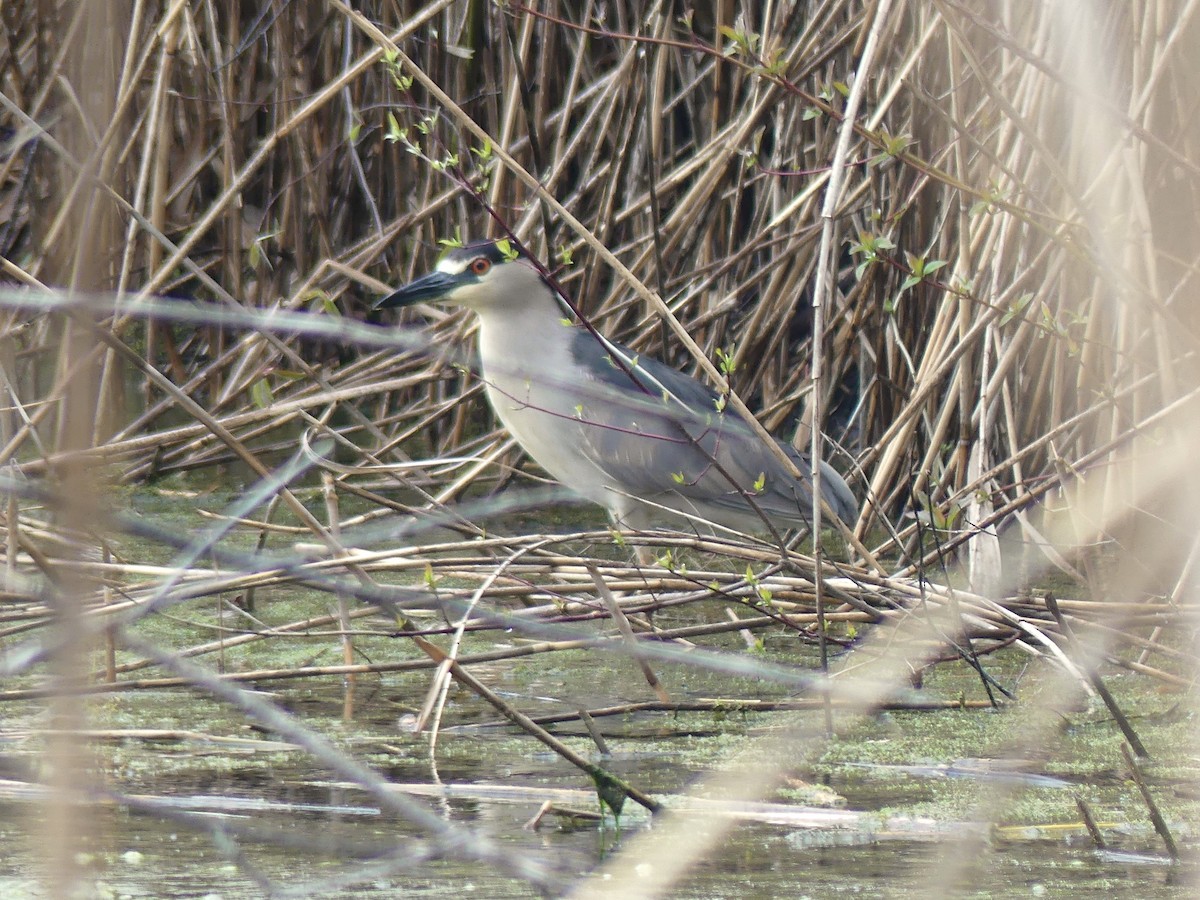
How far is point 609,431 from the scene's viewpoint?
3314 millimetres

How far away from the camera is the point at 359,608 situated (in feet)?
8.16

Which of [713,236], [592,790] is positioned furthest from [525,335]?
[592,790]

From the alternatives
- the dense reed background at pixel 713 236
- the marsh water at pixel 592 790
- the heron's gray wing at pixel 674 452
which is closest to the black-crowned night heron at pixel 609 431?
the heron's gray wing at pixel 674 452

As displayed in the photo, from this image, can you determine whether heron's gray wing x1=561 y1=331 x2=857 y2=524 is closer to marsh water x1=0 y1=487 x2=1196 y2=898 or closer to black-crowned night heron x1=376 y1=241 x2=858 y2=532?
black-crowned night heron x1=376 y1=241 x2=858 y2=532

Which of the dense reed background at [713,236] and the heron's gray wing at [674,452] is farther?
the heron's gray wing at [674,452]

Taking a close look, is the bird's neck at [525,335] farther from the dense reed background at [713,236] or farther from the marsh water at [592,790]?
the marsh water at [592,790]

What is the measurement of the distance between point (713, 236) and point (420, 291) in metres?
0.74

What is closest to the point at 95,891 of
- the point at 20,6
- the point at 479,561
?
the point at 479,561

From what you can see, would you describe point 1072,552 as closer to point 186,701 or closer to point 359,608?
point 359,608

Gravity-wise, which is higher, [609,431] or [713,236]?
[713,236]

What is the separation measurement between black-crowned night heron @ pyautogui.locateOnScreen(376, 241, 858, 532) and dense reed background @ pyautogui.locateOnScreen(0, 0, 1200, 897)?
0.13 m

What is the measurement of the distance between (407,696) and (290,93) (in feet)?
6.18

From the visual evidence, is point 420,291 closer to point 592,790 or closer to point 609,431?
point 609,431

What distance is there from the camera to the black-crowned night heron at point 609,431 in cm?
323
